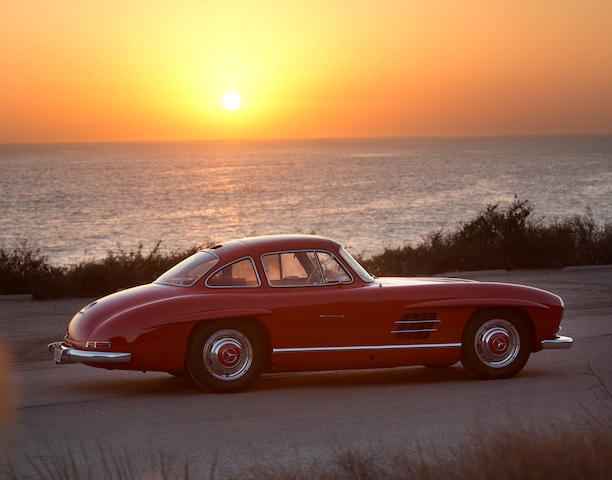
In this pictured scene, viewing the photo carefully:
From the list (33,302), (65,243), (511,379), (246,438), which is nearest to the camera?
(246,438)

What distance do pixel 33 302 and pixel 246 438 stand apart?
1178cm

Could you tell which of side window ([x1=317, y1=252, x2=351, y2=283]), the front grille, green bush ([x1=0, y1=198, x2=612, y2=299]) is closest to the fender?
side window ([x1=317, y1=252, x2=351, y2=283])

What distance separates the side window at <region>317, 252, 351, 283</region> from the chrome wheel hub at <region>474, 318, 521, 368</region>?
5.16 feet

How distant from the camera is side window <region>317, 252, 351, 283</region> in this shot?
9031 mm

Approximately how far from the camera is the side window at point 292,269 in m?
8.95

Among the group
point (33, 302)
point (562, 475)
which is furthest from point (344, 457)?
point (33, 302)

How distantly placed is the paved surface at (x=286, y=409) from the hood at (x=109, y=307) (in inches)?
27.0

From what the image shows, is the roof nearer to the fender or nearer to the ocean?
the fender

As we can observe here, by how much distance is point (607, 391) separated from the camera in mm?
8391

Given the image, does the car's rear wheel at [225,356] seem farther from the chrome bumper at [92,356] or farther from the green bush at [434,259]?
the green bush at [434,259]

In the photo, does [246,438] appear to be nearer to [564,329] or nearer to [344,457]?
[344,457]

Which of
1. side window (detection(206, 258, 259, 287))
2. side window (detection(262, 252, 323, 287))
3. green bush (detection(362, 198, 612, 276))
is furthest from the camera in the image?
green bush (detection(362, 198, 612, 276))

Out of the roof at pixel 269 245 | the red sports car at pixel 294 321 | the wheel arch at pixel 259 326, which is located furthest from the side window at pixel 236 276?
the wheel arch at pixel 259 326

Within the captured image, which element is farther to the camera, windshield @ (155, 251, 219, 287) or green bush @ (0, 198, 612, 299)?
green bush @ (0, 198, 612, 299)
